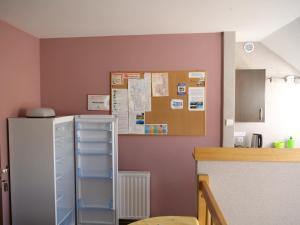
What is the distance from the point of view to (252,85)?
287 centimetres

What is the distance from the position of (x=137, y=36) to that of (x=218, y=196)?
6.64 feet

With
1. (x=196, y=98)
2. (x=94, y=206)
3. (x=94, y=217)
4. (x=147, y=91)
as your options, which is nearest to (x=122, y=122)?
(x=147, y=91)

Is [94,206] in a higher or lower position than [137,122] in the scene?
lower

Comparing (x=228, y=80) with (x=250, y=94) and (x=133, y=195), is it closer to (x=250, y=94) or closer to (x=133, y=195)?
(x=250, y=94)

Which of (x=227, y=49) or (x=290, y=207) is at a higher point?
(x=227, y=49)

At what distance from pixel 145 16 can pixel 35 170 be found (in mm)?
1875

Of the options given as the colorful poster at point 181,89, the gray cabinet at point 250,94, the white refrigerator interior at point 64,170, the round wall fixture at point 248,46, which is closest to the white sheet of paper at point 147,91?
the colorful poster at point 181,89

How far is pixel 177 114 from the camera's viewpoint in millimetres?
2600

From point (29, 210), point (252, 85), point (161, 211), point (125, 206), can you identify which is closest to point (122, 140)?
point (125, 206)

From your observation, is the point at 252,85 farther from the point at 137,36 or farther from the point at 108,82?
the point at 108,82

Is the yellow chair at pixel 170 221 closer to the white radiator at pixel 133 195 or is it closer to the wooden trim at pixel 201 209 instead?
the wooden trim at pixel 201 209

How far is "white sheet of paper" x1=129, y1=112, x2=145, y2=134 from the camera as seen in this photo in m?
2.64

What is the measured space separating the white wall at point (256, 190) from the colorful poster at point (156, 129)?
3.85 ft

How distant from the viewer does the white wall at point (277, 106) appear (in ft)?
9.69
